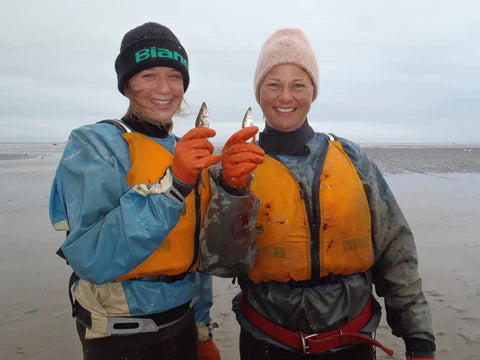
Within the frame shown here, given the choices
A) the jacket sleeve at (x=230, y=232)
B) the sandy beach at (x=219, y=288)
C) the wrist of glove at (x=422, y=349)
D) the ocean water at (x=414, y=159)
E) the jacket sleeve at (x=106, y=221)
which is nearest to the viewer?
the jacket sleeve at (x=106, y=221)

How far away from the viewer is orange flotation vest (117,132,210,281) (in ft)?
7.44

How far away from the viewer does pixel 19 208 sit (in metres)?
11.3

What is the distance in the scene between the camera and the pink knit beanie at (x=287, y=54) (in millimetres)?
2582

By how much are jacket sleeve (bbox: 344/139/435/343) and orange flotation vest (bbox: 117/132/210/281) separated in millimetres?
1345

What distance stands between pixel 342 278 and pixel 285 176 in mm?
864

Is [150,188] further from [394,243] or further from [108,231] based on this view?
[394,243]

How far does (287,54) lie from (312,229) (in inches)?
52.8

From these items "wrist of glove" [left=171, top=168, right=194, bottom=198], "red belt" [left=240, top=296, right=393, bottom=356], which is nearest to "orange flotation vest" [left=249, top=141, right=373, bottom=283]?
"red belt" [left=240, top=296, right=393, bottom=356]

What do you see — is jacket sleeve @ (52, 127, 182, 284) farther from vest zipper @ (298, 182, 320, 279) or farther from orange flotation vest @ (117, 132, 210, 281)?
vest zipper @ (298, 182, 320, 279)

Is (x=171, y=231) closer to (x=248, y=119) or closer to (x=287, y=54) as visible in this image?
(x=248, y=119)

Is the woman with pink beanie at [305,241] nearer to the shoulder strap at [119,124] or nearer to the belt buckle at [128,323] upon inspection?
the belt buckle at [128,323]

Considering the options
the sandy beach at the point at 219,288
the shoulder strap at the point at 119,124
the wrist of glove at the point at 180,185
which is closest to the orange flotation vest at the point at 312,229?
the wrist of glove at the point at 180,185

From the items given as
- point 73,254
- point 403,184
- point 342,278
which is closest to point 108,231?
point 73,254

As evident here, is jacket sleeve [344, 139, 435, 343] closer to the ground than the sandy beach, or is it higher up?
higher up
